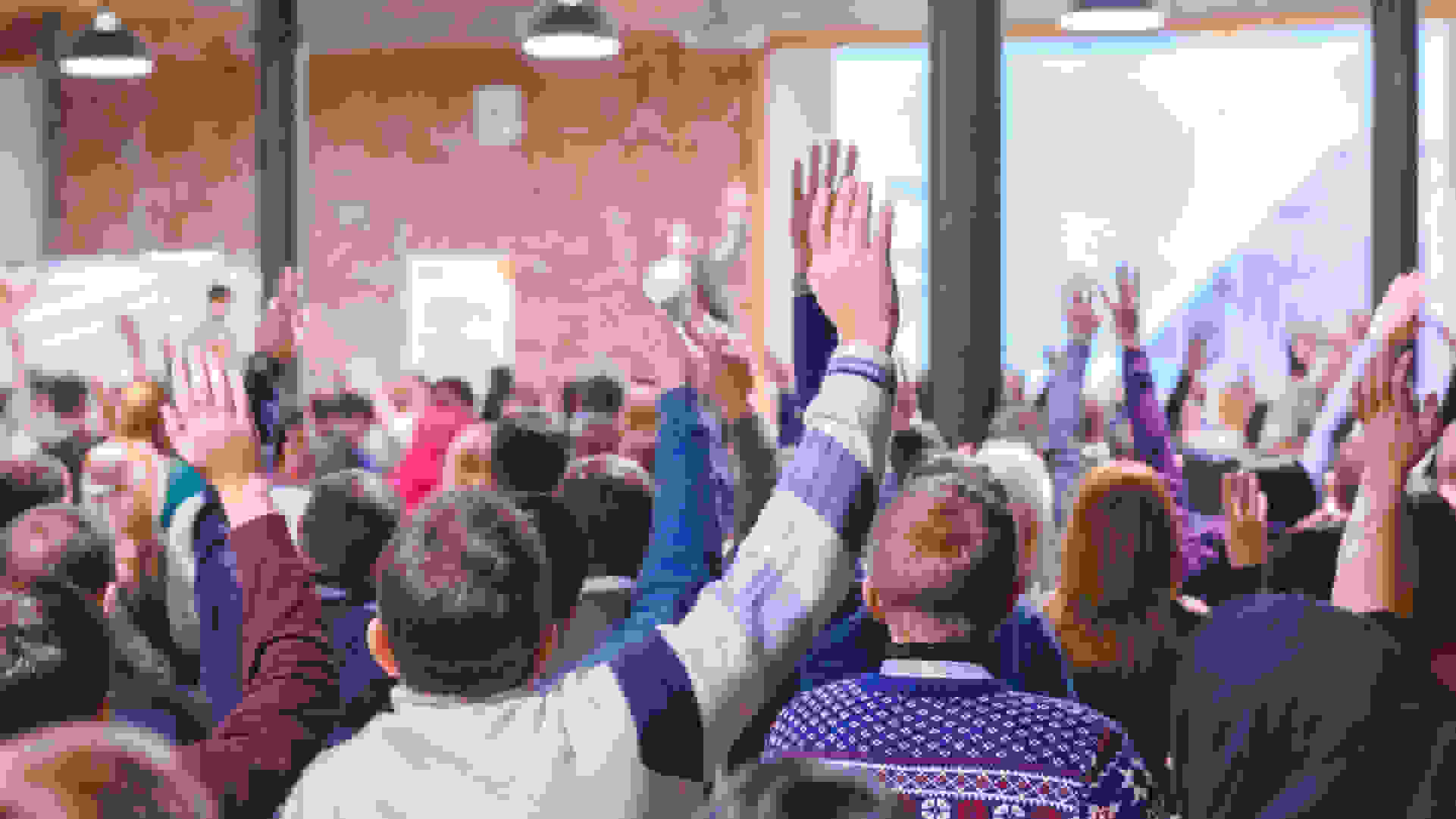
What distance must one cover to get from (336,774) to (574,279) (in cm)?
1242

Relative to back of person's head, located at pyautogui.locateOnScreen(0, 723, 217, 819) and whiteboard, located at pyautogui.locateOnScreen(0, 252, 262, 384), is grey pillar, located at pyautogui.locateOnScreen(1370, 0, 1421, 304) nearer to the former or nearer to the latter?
back of person's head, located at pyautogui.locateOnScreen(0, 723, 217, 819)

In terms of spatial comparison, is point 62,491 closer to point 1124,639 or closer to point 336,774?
point 1124,639

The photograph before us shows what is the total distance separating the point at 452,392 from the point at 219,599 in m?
4.89

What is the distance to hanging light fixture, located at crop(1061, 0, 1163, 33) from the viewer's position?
8883 millimetres

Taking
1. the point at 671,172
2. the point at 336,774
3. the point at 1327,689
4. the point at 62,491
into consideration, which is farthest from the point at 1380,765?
the point at 671,172

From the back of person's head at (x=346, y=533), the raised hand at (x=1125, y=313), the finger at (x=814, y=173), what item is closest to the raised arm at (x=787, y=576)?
the finger at (x=814, y=173)

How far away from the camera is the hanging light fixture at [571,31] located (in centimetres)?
944

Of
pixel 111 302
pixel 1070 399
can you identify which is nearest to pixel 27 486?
pixel 1070 399

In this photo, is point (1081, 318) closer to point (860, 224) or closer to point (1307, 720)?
point (1307, 720)

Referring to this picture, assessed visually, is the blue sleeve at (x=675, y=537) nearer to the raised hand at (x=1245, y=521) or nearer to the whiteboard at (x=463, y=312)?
the raised hand at (x=1245, y=521)

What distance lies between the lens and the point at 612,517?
349 cm

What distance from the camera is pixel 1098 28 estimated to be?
29.5ft

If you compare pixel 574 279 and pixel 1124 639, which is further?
pixel 574 279

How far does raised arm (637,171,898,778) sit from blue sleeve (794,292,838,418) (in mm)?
340
